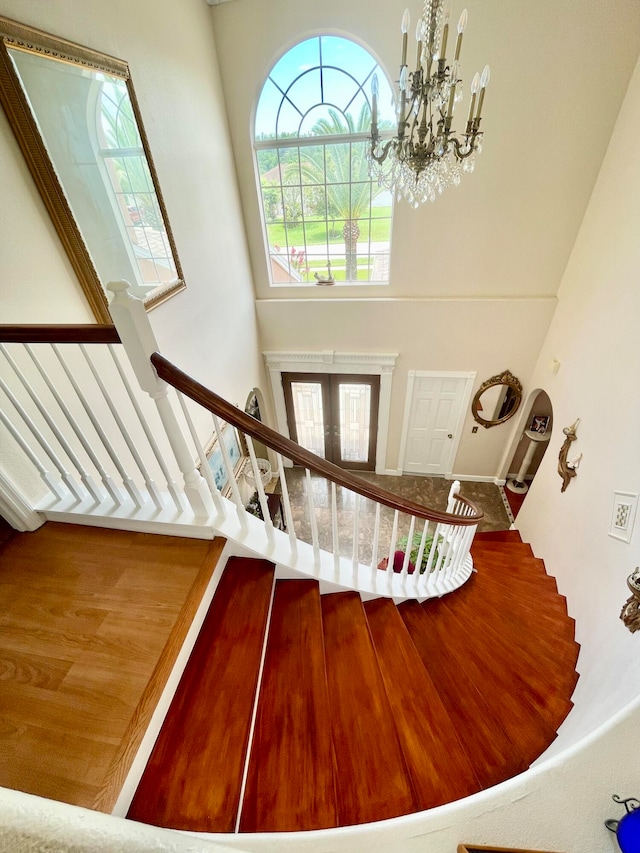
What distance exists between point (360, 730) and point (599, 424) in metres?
2.69

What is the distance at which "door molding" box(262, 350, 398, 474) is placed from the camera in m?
4.54

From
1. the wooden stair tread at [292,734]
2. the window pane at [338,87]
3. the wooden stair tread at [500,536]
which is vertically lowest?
the wooden stair tread at [500,536]

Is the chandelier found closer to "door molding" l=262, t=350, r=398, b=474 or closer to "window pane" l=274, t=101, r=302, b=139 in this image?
"window pane" l=274, t=101, r=302, b=139

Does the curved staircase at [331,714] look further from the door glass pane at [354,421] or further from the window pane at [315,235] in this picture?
the window pane at [315,235]

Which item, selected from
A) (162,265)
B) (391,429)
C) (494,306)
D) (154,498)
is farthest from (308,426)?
(154,498)

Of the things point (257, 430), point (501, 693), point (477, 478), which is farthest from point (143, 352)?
point (477, 478)

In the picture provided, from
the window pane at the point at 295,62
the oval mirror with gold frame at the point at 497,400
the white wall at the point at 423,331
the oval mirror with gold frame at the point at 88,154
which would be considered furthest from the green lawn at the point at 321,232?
the oval mirror with gold frame at the point at 497,400

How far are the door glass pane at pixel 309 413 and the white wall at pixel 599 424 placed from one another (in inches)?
113

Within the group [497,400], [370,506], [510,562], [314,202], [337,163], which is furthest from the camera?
[370,506]

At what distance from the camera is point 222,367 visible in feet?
11.8

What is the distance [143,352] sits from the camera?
1179mm

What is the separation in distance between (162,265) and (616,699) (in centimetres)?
341

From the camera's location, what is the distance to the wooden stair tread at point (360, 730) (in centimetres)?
115

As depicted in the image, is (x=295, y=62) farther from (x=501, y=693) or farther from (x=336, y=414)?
(x=501, y=693)
